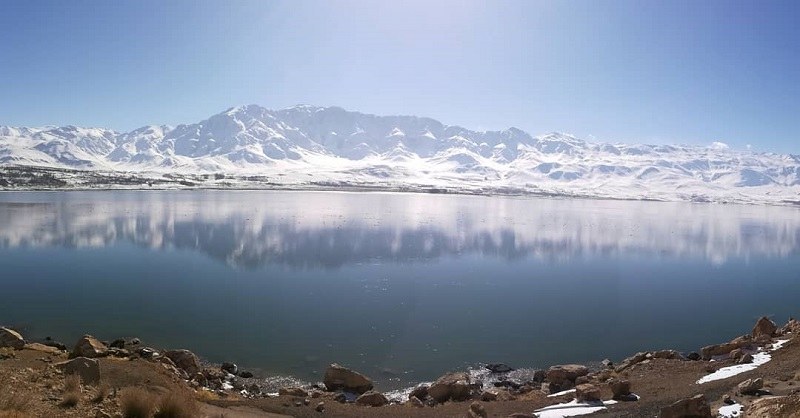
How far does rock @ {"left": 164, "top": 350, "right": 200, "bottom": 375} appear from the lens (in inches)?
543

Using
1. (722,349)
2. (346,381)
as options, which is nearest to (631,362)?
(722,349)

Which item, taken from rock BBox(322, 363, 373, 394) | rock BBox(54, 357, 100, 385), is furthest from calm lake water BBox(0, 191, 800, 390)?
rock BBox(54, 357, 100, 385)

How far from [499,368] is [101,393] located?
10930 mm

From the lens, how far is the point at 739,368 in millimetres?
14195

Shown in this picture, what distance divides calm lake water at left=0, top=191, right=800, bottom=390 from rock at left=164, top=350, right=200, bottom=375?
85.0 inches

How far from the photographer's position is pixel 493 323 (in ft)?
70.0

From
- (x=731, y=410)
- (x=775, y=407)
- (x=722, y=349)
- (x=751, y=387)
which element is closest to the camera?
(x=775, y=407)

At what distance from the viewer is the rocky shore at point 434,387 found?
353 inches

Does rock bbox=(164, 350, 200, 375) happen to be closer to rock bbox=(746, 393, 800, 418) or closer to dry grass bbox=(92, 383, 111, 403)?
dry grass bbox=(92, 383, 111, 403)

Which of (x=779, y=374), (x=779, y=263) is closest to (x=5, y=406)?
(x=779, y=374)

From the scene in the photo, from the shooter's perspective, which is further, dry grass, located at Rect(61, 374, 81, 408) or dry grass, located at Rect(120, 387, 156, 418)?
dry grass, located at Rect(61, 374, 81, 408)

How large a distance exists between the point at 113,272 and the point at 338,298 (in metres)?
13.1

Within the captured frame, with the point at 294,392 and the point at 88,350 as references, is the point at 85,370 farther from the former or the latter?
the point at 294,392

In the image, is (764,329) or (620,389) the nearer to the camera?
(620,389)
